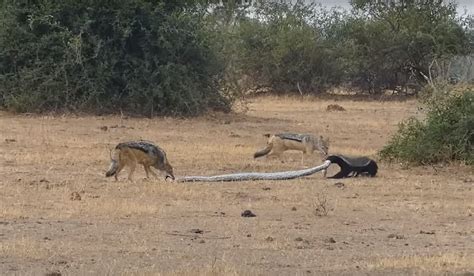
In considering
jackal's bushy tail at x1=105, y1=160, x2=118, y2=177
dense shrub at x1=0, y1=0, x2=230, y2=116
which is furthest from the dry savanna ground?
dense shrub at x1=0, y1=0, x2=230, y2=116

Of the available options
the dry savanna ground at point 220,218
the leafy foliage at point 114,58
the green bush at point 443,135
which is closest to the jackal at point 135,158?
the dry savanna ground at point 220,218

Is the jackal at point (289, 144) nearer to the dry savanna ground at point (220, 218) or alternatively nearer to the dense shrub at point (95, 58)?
the dry savanna ground at point (220, 218)

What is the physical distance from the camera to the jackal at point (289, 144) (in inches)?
740

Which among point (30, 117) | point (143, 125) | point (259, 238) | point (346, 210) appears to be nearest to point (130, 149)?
point (346, 210)

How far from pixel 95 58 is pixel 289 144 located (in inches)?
433

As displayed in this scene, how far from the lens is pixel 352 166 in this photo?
16016 mm

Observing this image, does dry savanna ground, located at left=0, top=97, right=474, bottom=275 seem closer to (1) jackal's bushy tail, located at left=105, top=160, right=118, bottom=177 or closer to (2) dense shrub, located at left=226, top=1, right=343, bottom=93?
(1) jackal's bushy tail, located at left=105, top=160, right=118, bottom=177

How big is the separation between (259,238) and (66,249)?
2.11m

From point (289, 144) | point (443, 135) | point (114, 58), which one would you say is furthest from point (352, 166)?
point (114, 58)

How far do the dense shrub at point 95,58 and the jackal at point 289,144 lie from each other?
974 centimetres

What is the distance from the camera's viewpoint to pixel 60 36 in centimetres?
2769

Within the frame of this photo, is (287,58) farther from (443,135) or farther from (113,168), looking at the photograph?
(113,168)

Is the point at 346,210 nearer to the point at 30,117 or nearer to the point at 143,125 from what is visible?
the point at 143,125

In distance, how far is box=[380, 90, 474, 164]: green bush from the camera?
1720cm
